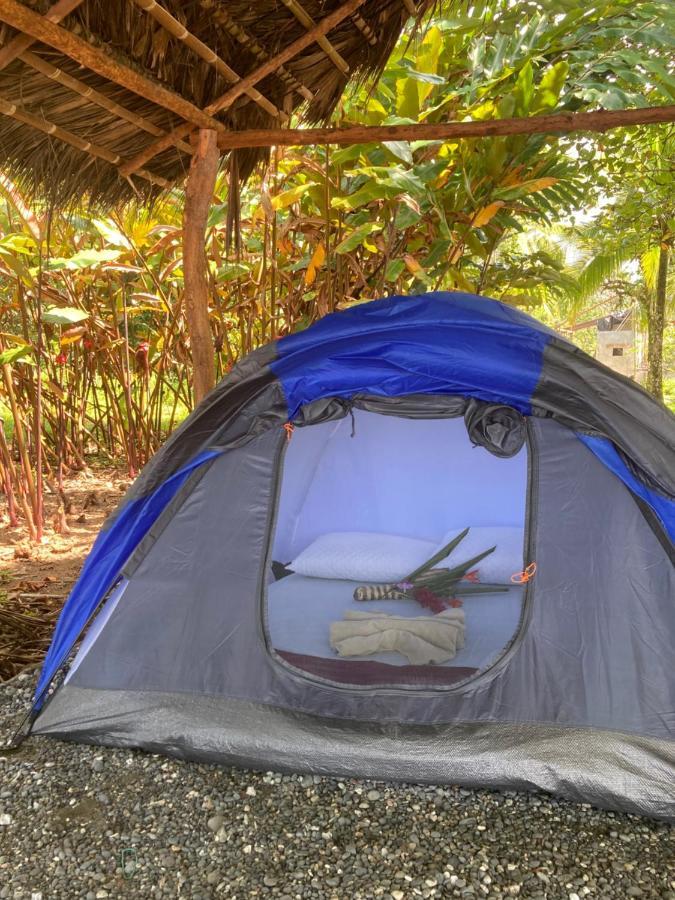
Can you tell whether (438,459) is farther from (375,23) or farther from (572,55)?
(572,55)

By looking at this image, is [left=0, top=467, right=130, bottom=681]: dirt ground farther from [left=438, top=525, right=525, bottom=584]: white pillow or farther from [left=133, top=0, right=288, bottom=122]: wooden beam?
[left=133, top=0, right=288, bottom=122]: wooden beam

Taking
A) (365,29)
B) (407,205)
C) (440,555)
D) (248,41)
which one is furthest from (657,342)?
(248,41)

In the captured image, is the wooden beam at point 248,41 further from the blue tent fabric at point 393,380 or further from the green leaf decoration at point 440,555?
the green leaf decoration at point 440,555

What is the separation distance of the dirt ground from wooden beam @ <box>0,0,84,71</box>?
5.34ft

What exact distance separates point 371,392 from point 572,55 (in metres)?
1.65

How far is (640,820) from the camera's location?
152 centimetres

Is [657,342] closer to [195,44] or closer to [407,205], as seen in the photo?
[407,205]

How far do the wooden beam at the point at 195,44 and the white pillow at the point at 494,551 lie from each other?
54.4 inches

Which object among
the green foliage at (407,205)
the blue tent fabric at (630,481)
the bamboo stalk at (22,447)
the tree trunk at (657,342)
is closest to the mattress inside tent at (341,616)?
the blue tent fabric at (630,481)

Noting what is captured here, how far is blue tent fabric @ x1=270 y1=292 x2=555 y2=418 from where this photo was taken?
168 centimetres

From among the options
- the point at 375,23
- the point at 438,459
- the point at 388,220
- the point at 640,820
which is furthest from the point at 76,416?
the point at 640,820

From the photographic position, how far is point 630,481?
1.62 m

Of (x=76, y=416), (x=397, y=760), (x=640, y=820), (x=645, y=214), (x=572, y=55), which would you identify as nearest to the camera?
(x=640, y=820)

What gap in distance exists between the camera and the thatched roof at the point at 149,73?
1633mm
